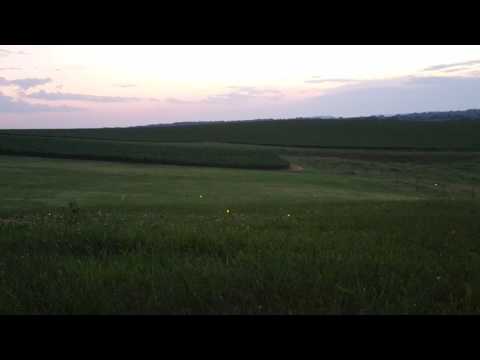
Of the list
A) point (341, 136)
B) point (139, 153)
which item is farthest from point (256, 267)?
point (341, 136)

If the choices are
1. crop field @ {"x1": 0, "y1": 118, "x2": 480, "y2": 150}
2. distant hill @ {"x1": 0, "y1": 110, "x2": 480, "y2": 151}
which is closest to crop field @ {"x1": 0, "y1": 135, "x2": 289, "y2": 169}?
distant hill @ {"x1": 0, "y1": 110, "x2": 480, "y2": 151}

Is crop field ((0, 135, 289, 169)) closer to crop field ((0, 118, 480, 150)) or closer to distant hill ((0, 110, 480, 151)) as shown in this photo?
distant hill ((0, 110, 480, 151))

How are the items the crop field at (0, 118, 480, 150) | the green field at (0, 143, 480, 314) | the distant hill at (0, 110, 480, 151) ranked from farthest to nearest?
the crop field at (0, 118, 480, 150)
the distant hill at (0, 110, 480, 151)
the green field at (0, 143, 480, 314)

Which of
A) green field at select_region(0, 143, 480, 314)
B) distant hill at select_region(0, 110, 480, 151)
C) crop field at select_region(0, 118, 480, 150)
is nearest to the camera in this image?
green field at select_region(0, 143, 480, 314)

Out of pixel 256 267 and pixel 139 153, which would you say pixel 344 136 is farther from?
pixel 256 267

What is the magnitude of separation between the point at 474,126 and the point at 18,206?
9584 cm

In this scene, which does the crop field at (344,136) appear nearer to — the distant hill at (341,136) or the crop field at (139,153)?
the distant hill at (341,136)

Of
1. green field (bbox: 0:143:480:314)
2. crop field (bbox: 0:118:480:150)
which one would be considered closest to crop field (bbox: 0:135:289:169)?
crop field (bbox: 0:118:480:150)

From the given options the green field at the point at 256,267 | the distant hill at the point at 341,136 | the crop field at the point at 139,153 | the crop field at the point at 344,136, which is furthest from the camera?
the crop field at the point at 344,136

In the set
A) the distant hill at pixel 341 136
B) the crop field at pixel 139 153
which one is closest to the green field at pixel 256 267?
the crop field at pixel 139 153

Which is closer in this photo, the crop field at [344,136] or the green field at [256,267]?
the green field at [256,267]

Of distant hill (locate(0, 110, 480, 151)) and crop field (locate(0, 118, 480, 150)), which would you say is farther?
crop field (locate(0, 118, 480, 150))
